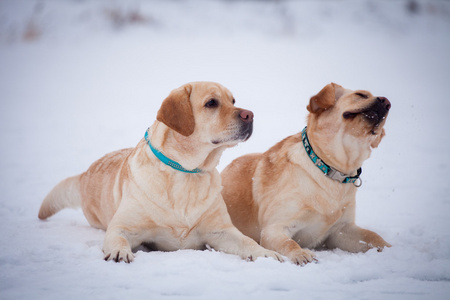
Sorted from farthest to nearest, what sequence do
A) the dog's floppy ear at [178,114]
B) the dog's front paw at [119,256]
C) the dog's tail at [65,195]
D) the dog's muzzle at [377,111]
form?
the dog's tail at [65,195]
the dog's muzzle at [377,111]
the dog's floppy ear at [178,114]
the dog's front paw at [119,256]

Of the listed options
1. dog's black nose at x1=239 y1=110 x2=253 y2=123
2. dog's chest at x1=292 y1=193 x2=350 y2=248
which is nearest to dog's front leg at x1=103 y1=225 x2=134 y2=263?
dog's black nose at x1=239 y1=110 x2=253 y2=123

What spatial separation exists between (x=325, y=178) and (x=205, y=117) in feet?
3.78

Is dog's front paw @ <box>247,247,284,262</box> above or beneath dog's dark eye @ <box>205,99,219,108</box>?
beneath

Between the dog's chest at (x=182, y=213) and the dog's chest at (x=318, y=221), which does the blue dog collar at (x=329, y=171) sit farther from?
the dog's chest at (x=182, y=213)

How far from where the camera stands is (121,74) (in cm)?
1781

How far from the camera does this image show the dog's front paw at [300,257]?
2.88 m

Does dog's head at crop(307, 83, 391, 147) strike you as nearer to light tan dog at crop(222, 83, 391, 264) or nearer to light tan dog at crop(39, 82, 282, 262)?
light tan dog at crop(222, 83, 391, 264)

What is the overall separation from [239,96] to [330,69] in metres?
4.65

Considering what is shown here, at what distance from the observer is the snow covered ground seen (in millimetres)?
2504

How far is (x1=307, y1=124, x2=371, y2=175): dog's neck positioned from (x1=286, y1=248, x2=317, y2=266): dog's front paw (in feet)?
2.85

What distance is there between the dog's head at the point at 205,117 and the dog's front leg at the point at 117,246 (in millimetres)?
860

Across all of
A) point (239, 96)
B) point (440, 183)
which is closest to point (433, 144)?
point (440, 183)

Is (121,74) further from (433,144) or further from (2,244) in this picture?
(2,244)

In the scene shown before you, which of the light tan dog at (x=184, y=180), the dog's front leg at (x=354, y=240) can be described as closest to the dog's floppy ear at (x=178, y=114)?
the light tan dog at (x=184, y=180)
